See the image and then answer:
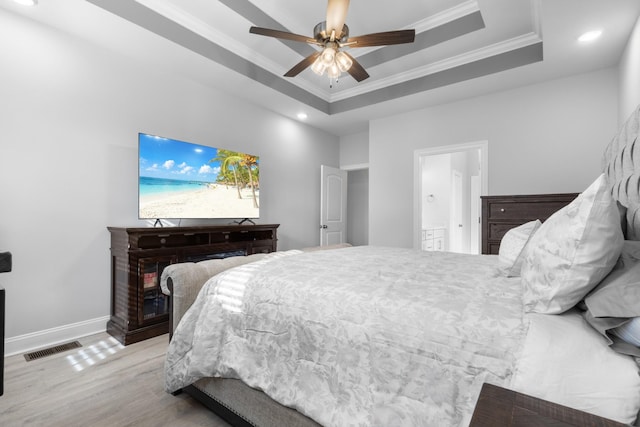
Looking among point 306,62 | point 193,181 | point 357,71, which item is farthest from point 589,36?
point 193,181

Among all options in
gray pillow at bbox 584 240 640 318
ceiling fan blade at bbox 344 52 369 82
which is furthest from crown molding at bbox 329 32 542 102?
gray pillow at bbox 584 240 640 318

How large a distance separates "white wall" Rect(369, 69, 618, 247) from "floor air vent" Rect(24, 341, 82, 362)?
3827 millimetres

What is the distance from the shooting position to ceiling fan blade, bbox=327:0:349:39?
2037 millimetres

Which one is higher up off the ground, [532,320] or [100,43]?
[100,43]

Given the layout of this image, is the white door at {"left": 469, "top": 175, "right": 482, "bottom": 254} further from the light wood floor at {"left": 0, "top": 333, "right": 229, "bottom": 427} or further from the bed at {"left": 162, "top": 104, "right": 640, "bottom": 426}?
the light wood floor at {"left": 0, "top": 333, "right": 229, "bottom": 427}

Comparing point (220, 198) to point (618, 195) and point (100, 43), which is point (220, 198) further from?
point (618, 195)

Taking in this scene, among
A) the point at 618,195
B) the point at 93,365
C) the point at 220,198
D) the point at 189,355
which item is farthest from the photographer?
the point at 220,198

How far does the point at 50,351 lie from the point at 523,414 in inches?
123

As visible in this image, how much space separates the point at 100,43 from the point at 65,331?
8.41ft

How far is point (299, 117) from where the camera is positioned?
4.71m

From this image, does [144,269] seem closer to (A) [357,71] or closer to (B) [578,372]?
(A) [357,71]

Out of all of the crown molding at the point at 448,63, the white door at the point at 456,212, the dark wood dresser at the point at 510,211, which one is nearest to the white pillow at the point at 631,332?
the dark wood dresser at the point at 510,211

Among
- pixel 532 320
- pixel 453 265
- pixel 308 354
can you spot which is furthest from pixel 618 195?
pixel 308 354

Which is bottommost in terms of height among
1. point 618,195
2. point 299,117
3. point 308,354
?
point 308,354
